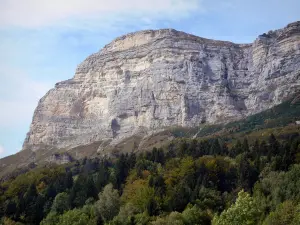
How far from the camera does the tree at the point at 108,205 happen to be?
232 feet

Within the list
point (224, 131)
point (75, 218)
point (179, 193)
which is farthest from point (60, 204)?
point (224, 131)

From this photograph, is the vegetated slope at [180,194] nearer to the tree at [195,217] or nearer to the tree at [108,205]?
the tree at [195,217]

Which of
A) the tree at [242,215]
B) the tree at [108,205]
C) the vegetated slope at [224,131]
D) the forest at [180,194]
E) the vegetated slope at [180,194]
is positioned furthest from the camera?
the vegetated slope at [224,131]

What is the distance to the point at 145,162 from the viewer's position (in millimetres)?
97312

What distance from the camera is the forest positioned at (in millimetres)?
57062

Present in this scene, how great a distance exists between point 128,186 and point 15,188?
3598 cm

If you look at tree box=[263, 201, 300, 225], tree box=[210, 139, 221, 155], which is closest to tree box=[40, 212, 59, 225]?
tree box=[263, 201, 300, 225]

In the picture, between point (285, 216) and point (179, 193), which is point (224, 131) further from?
point (285, 216)

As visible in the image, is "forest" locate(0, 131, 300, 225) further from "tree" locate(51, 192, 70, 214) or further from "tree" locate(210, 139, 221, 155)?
"tree" locate(210, 139, 221, 155)

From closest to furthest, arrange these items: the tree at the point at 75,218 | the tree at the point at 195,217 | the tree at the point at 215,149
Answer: the tree at the point at 195,217 < the tree at the point at 75,218 < the tree at the point at 215,149

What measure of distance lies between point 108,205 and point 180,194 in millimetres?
12810

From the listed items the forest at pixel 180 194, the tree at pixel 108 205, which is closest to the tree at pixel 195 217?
the forest at pixel 180 194

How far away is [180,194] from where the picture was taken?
70.4m

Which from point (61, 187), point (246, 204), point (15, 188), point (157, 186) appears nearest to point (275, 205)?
point (246, 204)
